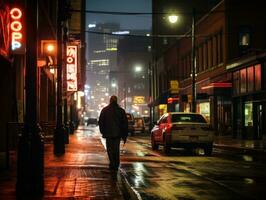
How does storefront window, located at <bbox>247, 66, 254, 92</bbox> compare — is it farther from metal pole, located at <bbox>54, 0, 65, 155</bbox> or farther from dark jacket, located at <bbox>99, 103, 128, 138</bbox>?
dark jacket, located at <bbox>99, 103, 128, 138</bbox>

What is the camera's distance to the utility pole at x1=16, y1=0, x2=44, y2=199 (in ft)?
31.0

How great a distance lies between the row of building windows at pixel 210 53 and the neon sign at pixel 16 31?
26.9 meters

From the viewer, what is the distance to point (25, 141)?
952 cm

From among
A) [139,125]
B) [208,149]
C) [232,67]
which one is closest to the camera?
[208,149]

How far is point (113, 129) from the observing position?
14359 mm

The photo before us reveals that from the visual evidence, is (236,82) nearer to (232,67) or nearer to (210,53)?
(232,67)

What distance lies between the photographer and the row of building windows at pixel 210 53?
141ft

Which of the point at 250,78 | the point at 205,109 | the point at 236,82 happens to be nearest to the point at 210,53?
the point at 205,109

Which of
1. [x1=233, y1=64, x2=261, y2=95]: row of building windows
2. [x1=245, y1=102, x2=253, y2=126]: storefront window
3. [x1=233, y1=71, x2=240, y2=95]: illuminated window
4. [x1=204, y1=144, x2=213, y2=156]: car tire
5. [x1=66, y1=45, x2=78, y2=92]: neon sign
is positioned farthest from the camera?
[x1=66, y1=45, x2=78, y2=92]: neon sign

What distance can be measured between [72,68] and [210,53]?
1173 centimetres

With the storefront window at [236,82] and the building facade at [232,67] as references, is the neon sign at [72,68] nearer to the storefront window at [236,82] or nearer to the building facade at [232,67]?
the building facade at [232,67]

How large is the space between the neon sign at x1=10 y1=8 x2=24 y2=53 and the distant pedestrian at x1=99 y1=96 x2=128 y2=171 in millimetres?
4261

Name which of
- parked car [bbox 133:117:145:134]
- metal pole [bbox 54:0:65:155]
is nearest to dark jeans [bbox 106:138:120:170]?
metal pole [bbox 54:0:65:155]

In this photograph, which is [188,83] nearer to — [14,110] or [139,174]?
[14,110]
